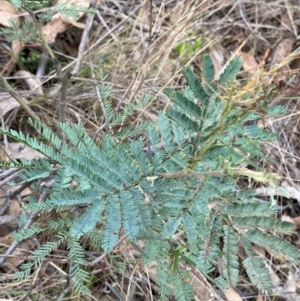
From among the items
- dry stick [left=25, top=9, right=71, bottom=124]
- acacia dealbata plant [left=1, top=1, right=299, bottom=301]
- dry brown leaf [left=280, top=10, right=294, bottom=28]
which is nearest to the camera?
acacia dealbata plant [left=1, top=1, right=299, bottom=301]

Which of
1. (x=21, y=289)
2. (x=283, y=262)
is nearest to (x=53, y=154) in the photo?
(x=21, y=289)

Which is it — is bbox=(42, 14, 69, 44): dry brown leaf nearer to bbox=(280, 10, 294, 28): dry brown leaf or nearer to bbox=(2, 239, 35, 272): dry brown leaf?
bbox=(2, 239, 35, 272): dry brown leaf

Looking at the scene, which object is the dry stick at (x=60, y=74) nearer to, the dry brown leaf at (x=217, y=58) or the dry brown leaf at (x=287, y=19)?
the dry brown leaf at (x=217, y=58)

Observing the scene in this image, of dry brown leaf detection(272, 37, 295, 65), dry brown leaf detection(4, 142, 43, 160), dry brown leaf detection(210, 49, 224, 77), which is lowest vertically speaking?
dry brown leaf detection(272, 37, 295, 65)

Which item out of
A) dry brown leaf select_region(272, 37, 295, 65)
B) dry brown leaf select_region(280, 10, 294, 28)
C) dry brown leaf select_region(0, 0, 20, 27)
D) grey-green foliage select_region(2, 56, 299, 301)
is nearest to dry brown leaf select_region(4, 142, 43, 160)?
dry brown leaf select_region(0, 0, 20, 27)

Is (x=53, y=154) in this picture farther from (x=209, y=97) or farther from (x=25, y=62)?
(x=25, y=62)

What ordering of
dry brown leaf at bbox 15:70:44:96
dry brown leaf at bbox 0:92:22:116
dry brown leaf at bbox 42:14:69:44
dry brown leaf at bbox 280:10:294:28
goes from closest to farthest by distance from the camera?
dry brown leaf at bbox 0:92:22:116 → dry brown leaf at bbox 15:70:44:96 → dry brown leaf at bbox 42:14:69:44 → dry brown leaf at bbox 280:10:294:28
